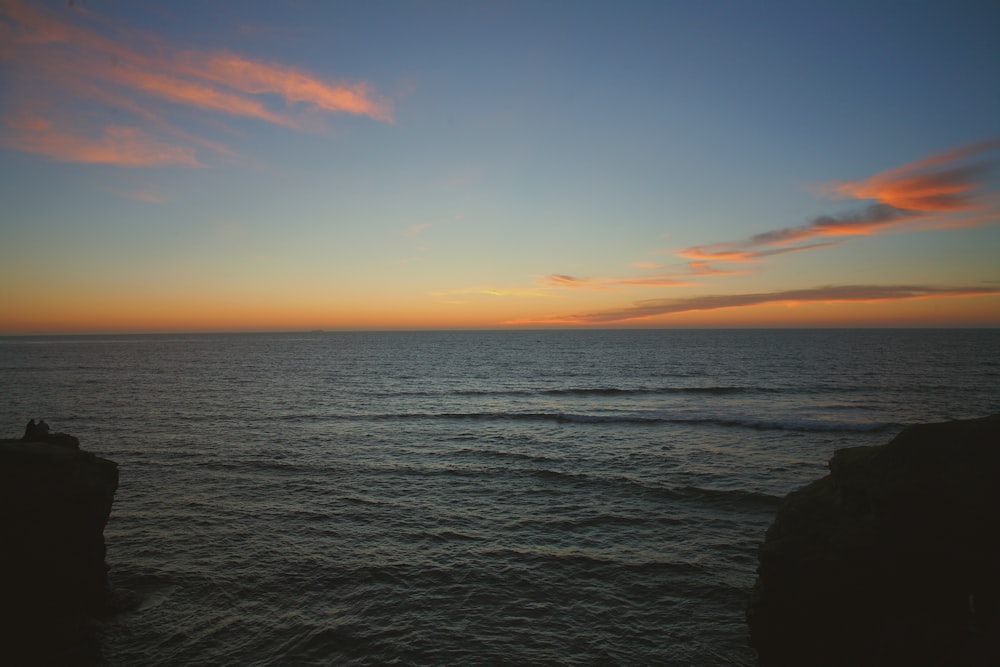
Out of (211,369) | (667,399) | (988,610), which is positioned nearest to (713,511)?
(988,610)

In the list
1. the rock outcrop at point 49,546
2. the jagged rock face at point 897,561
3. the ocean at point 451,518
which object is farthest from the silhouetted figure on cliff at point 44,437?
the jagged rock face at point 897,561

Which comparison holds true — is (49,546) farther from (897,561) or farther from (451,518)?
(897,561)

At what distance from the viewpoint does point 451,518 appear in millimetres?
19141

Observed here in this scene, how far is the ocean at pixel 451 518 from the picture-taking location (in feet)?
38.6

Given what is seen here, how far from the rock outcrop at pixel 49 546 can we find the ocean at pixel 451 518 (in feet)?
3.42

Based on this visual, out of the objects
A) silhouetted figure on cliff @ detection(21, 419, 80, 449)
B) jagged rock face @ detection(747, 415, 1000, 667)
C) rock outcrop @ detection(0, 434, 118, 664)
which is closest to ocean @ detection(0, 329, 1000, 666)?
rock outcrop @ detection(0, 434, 118, 664)

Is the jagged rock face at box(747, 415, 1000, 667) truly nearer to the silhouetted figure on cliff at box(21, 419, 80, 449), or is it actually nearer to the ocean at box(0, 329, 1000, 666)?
the ocean at box(0, 329, 1000, 666)

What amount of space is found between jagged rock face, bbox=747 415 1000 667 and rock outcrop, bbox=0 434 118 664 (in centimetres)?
1482

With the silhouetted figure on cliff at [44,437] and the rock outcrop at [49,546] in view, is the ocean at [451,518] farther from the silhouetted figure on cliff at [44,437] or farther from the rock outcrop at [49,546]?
the silhouetted figure on cliff at [44,437]

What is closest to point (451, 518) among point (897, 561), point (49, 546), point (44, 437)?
point (49, 546)

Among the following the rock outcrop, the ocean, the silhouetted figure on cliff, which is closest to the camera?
the rock outcrop

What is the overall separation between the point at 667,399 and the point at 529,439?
20813 millimetres

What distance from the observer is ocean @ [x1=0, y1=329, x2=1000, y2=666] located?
11766 mm

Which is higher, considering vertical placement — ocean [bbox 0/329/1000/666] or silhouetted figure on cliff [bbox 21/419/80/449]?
silhouetted figure on cliff [bbox 21/419/80/449]
